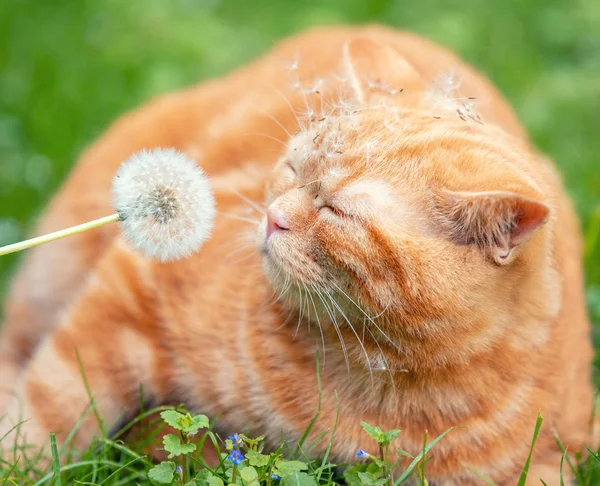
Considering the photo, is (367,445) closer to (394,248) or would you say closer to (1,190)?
→ (394,248)

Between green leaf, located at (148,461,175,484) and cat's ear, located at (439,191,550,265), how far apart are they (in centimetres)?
87

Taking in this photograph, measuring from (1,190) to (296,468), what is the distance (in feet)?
8.78

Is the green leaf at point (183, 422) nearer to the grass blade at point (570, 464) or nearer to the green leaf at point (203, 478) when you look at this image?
the green leaf at point (203, 478)

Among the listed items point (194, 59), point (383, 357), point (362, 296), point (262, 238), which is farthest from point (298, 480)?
point (194, 59)

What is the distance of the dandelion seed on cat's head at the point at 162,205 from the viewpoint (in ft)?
5.56

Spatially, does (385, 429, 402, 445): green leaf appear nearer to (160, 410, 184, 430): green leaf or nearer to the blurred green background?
(160, 410, 184, 430): green leaf

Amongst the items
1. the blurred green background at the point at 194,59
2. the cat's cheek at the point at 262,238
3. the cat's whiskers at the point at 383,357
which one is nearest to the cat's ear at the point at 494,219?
the cat's whiskers at the point at 383,357

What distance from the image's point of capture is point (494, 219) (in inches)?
68.8

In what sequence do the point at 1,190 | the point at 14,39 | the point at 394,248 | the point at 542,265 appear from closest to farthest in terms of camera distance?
Result: the point at 394,248 < the point at 542,265 < the point at 1,190 < the point at 14,39

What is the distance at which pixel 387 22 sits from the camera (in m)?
5.59

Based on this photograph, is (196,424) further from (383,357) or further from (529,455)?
(529,455)

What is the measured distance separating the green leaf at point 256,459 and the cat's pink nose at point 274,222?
1.73ft

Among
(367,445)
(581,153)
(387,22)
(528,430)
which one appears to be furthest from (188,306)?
(387,22)

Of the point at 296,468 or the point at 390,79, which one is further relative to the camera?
the point at 390,79
